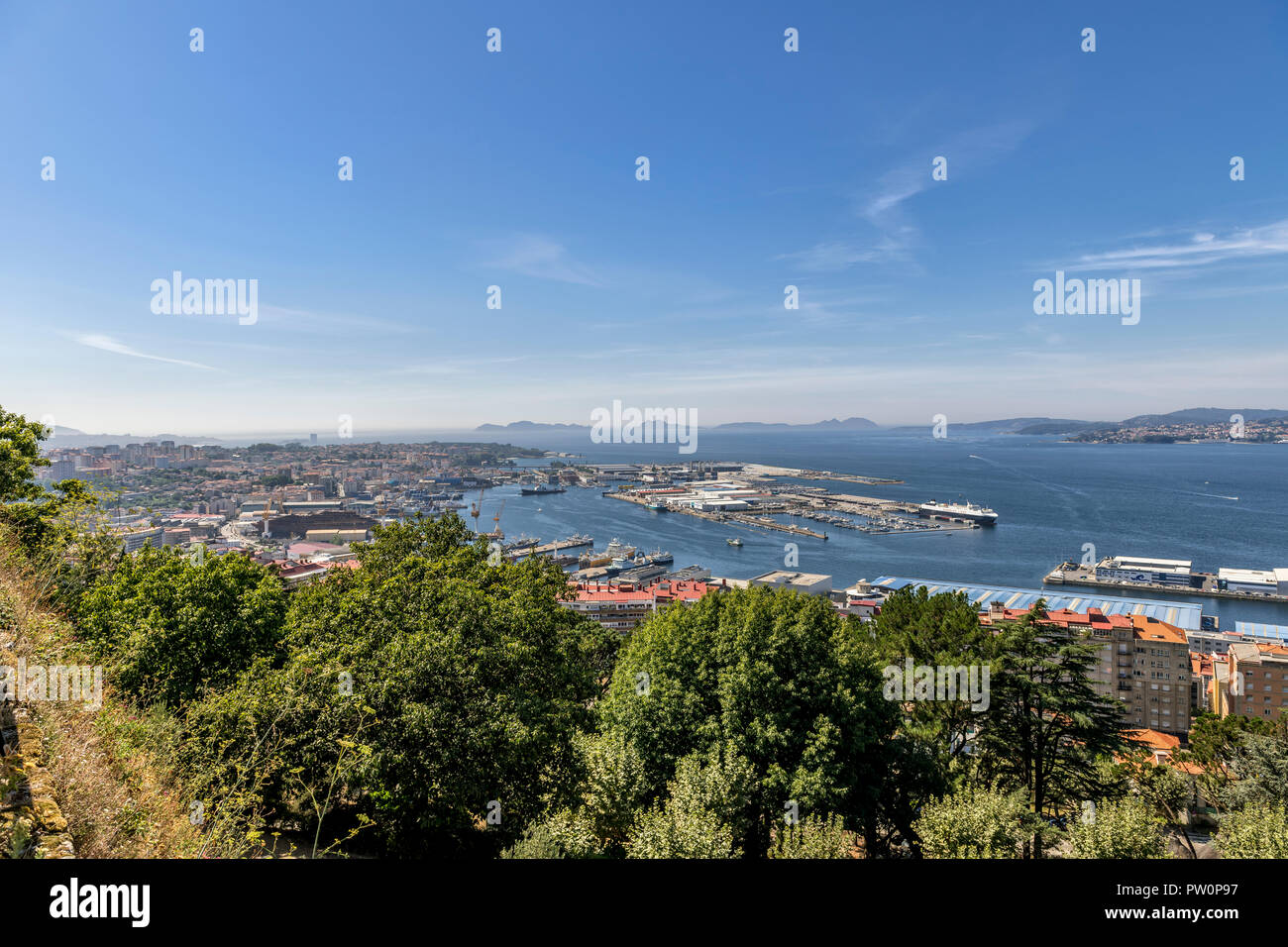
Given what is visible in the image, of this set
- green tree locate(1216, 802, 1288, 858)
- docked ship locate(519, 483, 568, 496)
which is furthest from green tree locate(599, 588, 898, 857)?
docked ship locate(519, 483, 568, 496)

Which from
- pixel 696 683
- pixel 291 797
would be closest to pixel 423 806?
pixel 291 797

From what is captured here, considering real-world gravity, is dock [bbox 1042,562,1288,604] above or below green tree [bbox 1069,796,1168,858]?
below

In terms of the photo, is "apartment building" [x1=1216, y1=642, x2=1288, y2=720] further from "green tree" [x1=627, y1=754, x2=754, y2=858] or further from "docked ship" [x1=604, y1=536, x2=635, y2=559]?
"docked ship" [x1=604, y1=536, x2=635, y2=559]

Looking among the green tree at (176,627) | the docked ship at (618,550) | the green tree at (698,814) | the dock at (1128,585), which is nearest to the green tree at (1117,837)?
the green tree at (698,814)

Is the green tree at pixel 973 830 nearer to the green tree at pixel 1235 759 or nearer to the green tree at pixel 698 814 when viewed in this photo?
the green tree at pixel 698 814

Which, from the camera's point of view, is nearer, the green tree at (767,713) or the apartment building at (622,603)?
the green tree at (767,713)

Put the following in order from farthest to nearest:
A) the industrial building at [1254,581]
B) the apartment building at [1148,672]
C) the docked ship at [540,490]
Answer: the docked ship at [540,490], the industrial building at [1254,581], the apartment building at [1148,672]
